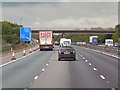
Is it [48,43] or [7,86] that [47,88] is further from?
[48,43]

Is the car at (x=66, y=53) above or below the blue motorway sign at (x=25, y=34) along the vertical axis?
below

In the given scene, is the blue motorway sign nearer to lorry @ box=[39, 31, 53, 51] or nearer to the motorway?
lorry @ box=[39, 31, 53, 51]

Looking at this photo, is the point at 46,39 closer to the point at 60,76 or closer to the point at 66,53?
the point at 66,53

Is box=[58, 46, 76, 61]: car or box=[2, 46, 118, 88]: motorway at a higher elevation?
box=[58, 46, 76, 61]: car

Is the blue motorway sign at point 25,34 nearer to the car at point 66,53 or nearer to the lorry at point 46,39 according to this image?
the lorry at point 46,39

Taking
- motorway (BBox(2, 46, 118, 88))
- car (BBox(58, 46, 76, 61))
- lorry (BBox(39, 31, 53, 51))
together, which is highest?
lorry (BBox(39, 31, 53, 51))

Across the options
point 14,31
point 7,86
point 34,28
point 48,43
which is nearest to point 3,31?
point 14,31

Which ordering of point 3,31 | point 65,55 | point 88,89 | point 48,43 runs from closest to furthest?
point 88,89, point 65,55, point 48,43, point 3,31

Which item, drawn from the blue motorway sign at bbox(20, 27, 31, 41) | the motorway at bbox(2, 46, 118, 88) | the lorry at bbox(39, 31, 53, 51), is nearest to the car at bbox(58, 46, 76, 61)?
the motorway at bbox(2, 46, 118, 88)

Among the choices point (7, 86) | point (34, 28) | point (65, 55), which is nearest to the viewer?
point (7, 86)

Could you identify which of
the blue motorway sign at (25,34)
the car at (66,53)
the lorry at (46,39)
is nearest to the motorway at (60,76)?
the car at (66,53)

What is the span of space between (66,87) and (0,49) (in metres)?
36.7

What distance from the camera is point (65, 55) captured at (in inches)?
984

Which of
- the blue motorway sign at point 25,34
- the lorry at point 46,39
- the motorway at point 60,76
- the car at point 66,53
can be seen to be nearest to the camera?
the motorway at point 60,76
